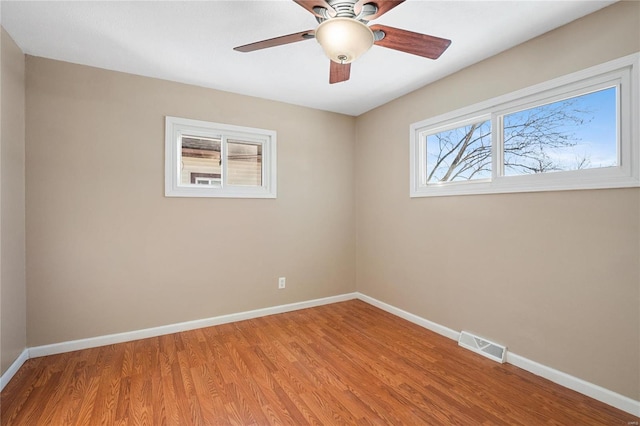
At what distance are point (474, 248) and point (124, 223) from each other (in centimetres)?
325

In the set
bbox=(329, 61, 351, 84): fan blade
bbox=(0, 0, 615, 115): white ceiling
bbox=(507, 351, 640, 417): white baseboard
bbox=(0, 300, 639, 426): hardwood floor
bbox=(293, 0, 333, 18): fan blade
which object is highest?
bbox=(0, 0, 615, 115): white ceiling

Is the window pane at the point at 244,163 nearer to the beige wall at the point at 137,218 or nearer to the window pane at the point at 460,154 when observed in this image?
the beige wall at the point at 137,218

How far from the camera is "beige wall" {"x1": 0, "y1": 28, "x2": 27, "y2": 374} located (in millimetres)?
2115

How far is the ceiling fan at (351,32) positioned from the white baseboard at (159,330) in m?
2.67

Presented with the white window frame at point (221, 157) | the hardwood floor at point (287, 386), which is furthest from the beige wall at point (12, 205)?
the white window frame at point (221, 157)

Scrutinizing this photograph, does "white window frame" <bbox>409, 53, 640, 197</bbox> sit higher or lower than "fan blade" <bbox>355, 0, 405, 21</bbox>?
lower

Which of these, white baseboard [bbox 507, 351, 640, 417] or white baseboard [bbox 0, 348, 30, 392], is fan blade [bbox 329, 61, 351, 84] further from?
white baseboard [bbox 0, 348, 30, 392]

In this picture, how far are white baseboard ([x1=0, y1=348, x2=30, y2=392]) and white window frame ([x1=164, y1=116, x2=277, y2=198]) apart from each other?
168 cm

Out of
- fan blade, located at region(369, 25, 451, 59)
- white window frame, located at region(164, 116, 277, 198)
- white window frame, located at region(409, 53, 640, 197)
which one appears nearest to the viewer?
fan blade, located at region(369, 25, 451, 59)

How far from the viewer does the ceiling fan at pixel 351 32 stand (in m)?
1.48

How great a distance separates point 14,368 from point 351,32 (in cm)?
329

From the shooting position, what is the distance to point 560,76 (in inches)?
83.6

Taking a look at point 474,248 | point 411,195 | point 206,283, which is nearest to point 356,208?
point 411,195

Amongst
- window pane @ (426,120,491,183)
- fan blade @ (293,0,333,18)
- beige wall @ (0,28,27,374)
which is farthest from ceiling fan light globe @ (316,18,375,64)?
beige wall @ (0,28,27,374)
